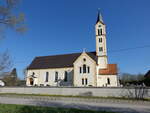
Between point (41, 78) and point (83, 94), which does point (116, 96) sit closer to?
point (83, 94)

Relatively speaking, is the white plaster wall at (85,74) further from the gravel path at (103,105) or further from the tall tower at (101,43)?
the gravel path at (103,105)

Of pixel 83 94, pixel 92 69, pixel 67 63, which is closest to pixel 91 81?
pixel 92 69

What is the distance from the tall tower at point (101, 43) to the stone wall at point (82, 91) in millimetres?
14909

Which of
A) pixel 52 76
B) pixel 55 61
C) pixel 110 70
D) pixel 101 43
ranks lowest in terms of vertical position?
pixel 52 76

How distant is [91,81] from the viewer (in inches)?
1303

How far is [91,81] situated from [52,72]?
11399 mm

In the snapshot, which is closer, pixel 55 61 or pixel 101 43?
pixel 101 43

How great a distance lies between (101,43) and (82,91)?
1971 cm

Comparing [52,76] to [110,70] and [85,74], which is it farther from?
[110,70]

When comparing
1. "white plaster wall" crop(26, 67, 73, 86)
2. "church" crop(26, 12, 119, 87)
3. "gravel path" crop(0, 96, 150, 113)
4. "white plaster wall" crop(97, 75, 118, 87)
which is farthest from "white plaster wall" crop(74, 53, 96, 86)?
"gravel path" crop(0, 96, 150, 113)

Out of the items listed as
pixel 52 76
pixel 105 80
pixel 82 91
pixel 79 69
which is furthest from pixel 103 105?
pixel 52 76

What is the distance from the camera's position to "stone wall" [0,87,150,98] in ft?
64.7

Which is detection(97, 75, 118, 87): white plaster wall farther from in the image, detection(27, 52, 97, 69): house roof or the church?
detection(27, 52, 97, 69): house roof

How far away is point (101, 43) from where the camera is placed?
38.9 m
